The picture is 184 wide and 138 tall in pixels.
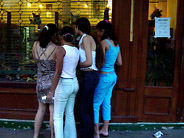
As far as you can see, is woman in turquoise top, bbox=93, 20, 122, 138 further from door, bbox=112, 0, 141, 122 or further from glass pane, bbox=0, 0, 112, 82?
glass pane, bbox=0, 0, 112, 82

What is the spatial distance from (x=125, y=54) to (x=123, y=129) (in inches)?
56.4

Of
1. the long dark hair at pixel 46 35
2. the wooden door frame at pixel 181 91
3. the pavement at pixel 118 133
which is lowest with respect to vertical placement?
the pavement at pixel 118 133

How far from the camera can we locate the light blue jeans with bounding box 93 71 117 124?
3.65 metres

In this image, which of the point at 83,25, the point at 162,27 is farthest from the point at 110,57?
the point at 162,27

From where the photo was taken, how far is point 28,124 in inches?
168

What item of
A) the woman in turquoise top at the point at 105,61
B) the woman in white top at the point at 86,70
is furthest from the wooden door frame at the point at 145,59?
the woman in white top at the point at 86,70

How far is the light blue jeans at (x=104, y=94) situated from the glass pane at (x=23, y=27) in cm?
138

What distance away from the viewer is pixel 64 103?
318 cm

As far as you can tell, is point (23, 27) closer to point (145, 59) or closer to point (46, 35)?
point (46, 35)

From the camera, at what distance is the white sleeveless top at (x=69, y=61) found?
10.1 ft

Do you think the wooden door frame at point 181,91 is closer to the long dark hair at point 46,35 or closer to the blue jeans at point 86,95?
the blue jeans at point 86,95

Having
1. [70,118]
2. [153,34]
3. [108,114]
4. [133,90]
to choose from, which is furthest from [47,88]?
[153,34]

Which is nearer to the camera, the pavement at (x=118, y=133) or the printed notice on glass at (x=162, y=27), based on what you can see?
the pavement at (x=118, y=133)

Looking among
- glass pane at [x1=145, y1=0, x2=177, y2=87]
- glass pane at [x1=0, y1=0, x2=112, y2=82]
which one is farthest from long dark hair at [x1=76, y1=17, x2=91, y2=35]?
glass pane at [x1=145, y1=0, x2=177, y2=87]
